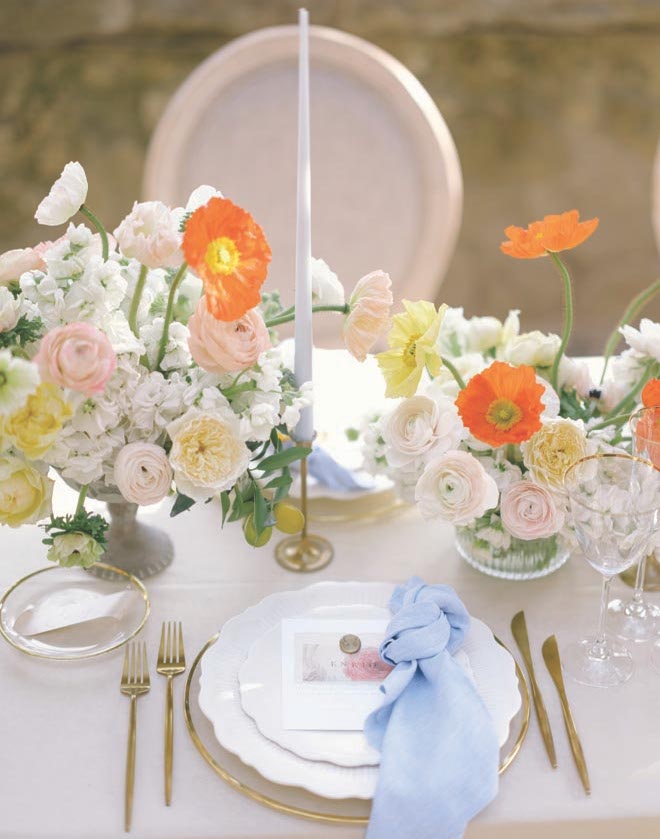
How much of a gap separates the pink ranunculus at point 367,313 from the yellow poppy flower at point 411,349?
0.07 ft

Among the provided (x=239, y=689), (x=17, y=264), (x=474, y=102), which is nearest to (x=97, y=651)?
(x=239, y=689)

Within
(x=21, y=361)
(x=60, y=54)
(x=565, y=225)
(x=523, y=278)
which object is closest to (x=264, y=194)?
(x=565, y=225)

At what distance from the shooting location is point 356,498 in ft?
4.17

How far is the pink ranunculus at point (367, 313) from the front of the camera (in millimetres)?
1007

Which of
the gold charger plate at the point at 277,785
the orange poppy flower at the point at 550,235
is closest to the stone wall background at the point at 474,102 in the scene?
the orange poppy flower at the point at 550,235

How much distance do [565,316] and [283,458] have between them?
1.07ft

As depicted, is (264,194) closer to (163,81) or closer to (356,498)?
(356,498)

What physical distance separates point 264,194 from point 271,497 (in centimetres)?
93

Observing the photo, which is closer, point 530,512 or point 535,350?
point 530,512

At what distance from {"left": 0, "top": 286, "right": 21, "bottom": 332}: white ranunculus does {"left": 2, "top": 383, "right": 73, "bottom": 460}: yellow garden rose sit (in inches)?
4.0

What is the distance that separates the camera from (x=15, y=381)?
0.86 m

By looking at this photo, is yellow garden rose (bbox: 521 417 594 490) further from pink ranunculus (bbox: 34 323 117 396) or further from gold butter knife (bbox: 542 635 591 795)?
pink ranunculus (bbox: 34 323 117 396)

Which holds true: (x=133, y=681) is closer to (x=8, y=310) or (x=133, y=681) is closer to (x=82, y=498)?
(x=82, y=498)

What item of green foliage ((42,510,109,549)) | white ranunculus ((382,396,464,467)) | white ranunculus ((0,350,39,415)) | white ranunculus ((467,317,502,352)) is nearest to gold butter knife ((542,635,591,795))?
white ranunculus ((382,396,464,467))
